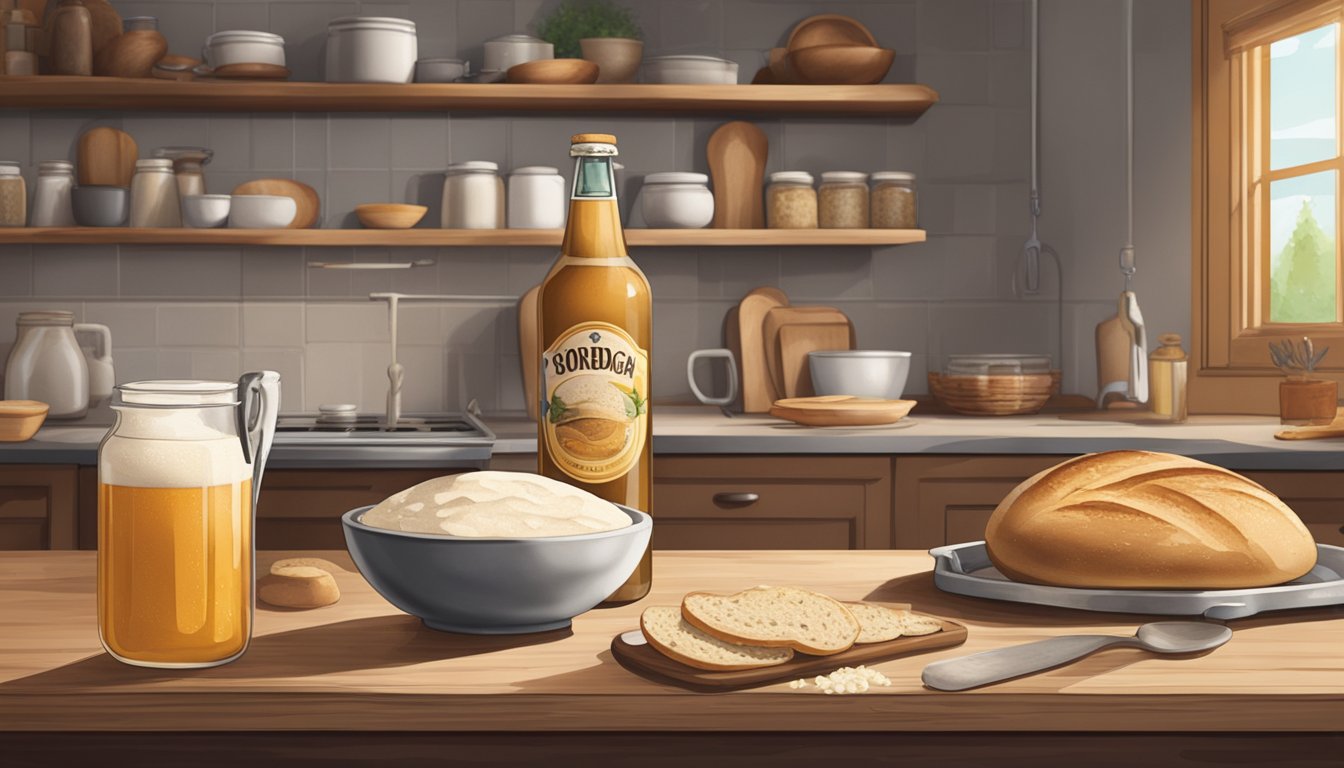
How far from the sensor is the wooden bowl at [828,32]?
3475mm

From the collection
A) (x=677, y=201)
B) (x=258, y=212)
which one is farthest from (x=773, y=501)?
(x=258, y=212)

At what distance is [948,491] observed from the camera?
2717mm

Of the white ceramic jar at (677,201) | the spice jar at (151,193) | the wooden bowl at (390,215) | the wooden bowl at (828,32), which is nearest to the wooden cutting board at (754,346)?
the white ceramic jar at (677,201)

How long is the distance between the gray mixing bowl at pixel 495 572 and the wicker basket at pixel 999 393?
2372 mm

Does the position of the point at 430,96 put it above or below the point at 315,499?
above

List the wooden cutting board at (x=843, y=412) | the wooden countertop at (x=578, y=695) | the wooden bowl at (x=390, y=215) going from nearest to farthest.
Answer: the wooden countertop at (x=578, y=695) < the wooden cutting board at (x=843, y=412) < the wooden bowl at (x=390, y=215)

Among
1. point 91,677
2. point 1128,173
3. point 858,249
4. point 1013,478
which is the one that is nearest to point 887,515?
point 1013,478

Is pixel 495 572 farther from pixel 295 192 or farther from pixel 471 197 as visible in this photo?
pixel 295 192

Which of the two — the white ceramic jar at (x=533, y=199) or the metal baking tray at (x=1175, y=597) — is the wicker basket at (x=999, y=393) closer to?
the white ceramic jar at (x=533, y=199)

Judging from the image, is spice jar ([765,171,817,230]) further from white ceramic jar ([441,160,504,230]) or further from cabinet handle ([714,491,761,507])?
cabinet handle ([714,491,761,507])

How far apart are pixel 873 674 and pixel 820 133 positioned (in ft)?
9.45

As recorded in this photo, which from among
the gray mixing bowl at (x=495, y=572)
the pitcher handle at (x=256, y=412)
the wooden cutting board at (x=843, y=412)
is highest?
the pitcher handle at (x=256, y=412)

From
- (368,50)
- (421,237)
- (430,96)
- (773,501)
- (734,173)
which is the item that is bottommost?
(773,501)

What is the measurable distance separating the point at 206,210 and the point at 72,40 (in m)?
0.57
